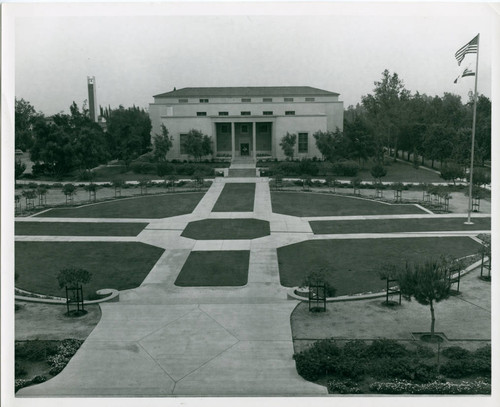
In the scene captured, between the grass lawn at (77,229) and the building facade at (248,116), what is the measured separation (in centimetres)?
2889

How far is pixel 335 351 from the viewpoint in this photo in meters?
13.9

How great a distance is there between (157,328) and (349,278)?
833 centimetres

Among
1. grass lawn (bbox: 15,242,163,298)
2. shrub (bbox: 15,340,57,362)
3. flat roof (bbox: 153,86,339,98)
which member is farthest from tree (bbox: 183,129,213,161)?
shrub (bbox: 15,340,57,362)

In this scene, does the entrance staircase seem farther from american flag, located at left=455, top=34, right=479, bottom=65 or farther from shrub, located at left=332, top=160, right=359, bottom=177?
american flag, located at left=455, top=34, right=479, bottom=65

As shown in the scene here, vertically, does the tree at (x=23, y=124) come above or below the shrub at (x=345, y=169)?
Result: above

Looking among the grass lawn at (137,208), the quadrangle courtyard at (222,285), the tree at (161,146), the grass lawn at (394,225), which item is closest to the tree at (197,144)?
the tree at (161,146)

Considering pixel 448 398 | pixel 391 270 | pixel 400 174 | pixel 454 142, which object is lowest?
→ pixel 448 398

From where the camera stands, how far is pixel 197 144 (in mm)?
55625

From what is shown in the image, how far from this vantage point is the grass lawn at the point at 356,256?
20.3 m

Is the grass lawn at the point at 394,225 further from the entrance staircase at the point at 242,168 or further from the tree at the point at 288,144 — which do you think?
the tree at the point at 288,144

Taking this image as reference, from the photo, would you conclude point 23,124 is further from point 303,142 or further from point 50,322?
point 50,322

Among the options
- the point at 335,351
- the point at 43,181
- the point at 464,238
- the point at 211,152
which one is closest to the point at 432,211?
the point at 464,238

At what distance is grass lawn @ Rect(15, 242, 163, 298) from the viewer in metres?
20.3

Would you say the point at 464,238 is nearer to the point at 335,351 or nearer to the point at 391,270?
the point at 391,270
